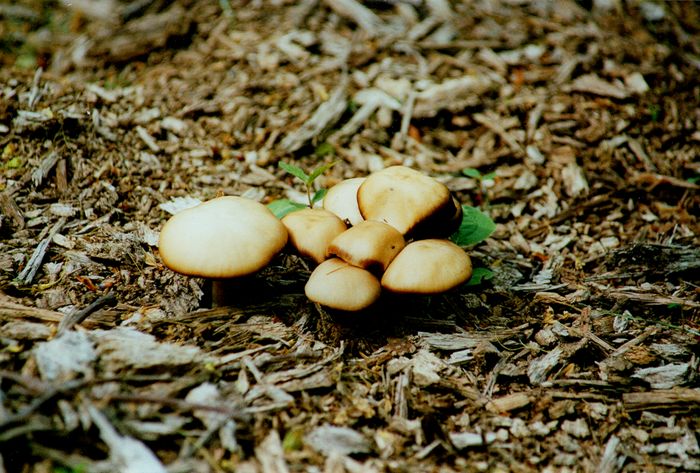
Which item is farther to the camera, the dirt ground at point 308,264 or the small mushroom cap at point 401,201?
the small mushroom cap at point 401,201

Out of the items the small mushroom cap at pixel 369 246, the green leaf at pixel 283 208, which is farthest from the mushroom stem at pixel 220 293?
the small mushroom cap at pixel 369 246

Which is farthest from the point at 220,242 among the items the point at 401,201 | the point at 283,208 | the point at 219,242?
the point at 401,201

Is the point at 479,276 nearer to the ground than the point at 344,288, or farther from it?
nearer to the ground

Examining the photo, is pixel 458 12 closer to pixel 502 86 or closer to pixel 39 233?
pixel 502 86

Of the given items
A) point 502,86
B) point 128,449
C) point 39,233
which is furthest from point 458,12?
point 128,449

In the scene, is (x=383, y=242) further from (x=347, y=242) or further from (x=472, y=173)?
(x=472, y=173)

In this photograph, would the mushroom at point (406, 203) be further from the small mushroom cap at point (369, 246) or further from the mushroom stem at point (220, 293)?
the mushroom stem at point (220, 293)
